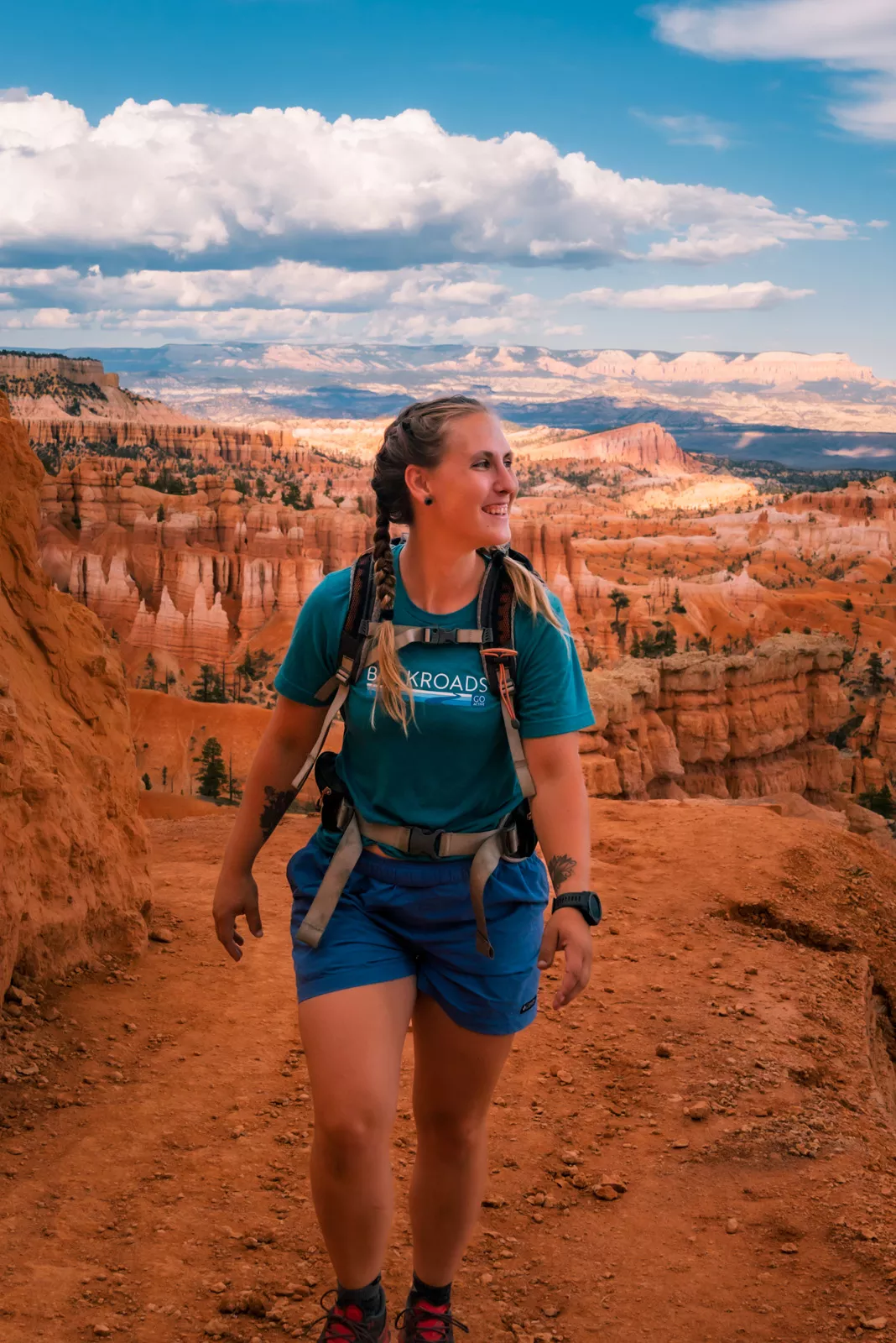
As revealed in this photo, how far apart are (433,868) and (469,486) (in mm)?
1033

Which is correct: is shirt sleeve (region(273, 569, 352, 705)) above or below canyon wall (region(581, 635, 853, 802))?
above

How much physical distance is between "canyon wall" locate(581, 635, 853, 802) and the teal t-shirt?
1399 centimetres

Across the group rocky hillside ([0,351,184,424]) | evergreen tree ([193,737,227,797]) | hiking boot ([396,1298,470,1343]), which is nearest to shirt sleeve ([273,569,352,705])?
hiking boot ([396,1298,470,1343])

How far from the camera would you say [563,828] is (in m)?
3.08

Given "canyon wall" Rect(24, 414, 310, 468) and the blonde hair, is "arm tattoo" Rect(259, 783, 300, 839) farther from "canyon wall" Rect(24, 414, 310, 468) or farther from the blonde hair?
"canyon wall" Rect(24, 414, 310, 468)

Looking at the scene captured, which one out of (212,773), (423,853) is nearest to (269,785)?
(423,853)

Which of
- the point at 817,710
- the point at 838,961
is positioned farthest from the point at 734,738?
the point at 838,961

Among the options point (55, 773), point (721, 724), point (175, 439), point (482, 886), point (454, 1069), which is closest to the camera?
point (482, 886)

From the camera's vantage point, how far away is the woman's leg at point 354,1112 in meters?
2.72

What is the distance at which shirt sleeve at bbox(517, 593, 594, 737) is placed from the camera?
3.05m

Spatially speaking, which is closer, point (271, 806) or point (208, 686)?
point (271, 806)

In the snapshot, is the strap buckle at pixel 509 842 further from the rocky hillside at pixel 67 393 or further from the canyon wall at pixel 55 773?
the rocky hillside at pixel 67 393

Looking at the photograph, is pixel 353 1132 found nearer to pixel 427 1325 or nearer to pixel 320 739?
pixel 427 1325

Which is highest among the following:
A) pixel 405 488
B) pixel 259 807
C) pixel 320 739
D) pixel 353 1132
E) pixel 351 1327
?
pixel 405 488
